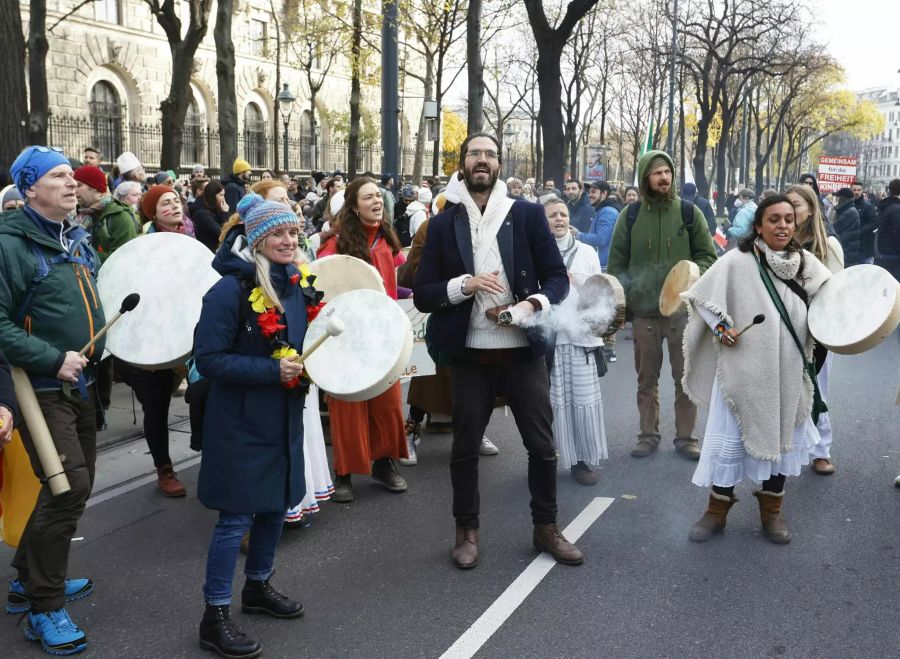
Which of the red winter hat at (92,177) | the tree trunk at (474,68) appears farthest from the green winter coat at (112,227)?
the tree trunk at (474,68)

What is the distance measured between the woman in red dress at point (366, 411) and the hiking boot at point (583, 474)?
1123 millimetres

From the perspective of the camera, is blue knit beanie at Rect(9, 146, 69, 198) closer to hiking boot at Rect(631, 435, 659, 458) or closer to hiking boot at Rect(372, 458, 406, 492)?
hiking boot at Rect(372, 458, 406, 492)

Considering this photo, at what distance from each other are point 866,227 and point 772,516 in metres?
10.5

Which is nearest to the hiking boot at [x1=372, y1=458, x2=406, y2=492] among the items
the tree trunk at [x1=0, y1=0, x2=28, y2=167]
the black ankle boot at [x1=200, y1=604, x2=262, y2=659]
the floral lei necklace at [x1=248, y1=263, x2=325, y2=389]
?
the black ankle boot at [x1=200, y1=604, x2=262, y2=659]

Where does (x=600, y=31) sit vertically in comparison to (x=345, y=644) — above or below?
above

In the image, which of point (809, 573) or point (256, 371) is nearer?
point (256, 371)

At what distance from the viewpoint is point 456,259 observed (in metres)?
4.74

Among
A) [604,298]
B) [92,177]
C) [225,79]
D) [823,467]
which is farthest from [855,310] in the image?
[225,79]

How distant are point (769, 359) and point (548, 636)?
1951mm

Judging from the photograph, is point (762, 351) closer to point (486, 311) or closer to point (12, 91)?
point (486, 311)

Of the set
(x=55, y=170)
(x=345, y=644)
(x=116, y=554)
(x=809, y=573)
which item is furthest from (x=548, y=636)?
(x=55, y=170)

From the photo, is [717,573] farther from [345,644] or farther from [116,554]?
[116,554]

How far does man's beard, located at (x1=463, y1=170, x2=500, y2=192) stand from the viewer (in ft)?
15.5

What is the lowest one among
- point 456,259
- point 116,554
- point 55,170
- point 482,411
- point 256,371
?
point 116,554
